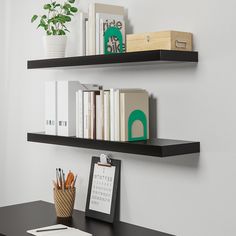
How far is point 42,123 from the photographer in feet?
10.5

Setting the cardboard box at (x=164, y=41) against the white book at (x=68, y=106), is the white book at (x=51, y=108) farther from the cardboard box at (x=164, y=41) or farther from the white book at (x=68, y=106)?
the cardboard box at (x=164, y=41)

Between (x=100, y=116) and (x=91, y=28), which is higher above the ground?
(x=91, y=28)

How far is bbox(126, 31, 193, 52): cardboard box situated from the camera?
217cm

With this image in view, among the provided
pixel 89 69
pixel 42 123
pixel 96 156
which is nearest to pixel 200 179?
pixel 96 156

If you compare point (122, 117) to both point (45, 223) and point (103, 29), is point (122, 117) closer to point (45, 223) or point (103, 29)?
point (103, 29)

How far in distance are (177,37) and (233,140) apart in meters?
0.51

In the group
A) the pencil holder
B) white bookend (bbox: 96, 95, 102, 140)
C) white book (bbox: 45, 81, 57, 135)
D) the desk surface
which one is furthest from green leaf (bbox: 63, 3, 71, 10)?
the desk surface

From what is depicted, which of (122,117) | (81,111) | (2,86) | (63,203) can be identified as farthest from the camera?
(2,86)

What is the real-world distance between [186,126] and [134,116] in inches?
9.6

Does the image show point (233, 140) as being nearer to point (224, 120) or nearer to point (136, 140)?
point (224, 120)

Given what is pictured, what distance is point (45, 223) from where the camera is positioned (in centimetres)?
261

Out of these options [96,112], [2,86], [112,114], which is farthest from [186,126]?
[2,86]

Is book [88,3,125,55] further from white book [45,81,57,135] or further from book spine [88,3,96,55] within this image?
white book [45,81,57,135]

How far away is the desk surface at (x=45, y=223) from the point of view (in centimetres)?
244
